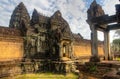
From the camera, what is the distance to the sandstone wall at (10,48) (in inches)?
529

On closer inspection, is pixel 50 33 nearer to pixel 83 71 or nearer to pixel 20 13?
pixel 83 71

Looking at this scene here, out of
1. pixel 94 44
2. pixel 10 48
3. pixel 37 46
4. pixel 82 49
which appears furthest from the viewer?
pixel 82 49

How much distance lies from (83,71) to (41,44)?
6602 mm

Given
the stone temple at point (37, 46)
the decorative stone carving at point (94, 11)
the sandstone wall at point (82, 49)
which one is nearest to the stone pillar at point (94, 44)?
the decorative stone carving at point (94, 11)

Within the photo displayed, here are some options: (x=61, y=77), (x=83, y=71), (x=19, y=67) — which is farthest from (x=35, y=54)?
Answer: (x=83, y=71)

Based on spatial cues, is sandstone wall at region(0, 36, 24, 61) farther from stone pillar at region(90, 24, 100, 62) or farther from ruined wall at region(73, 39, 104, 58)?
ruined wall at region(73, 39, 104, 58)

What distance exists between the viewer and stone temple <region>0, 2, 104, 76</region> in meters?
13.8

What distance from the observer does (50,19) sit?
1852 centimetres

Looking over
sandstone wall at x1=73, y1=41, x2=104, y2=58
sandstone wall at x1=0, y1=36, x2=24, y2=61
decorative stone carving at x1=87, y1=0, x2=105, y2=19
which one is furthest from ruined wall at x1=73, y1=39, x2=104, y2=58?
sandstone wall at x1=0, y1=36, x2=24, y2=61

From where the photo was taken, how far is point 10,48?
14219 millimetres

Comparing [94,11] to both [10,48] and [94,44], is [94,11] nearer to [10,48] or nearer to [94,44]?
[94,44]

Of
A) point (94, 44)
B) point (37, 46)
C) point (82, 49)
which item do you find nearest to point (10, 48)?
point (37, 46)

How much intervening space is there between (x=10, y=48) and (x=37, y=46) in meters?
3.32

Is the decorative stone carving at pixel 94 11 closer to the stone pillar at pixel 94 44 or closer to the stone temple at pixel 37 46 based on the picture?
the stone pillar at pixel 94 44
